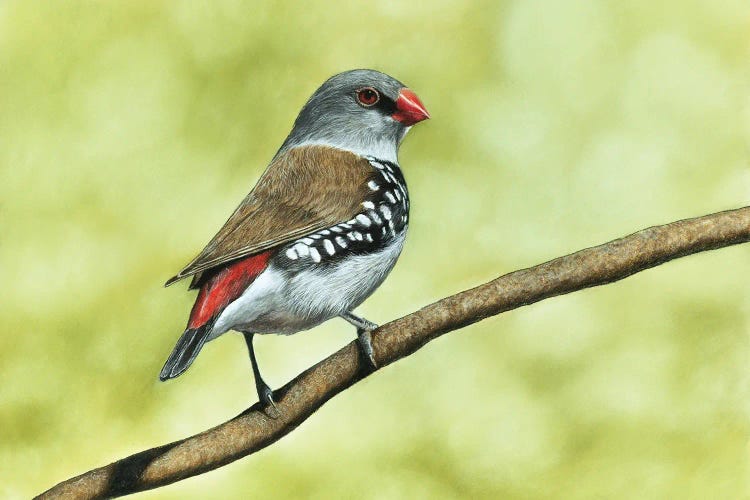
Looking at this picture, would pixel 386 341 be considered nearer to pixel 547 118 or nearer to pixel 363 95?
pixel 363 95

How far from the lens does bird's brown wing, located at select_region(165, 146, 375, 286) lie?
1.59 meters

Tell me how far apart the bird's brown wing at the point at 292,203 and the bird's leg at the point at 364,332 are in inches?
6.3

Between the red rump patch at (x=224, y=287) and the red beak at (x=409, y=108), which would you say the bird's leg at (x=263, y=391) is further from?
the red beak at (x=409, y=108)

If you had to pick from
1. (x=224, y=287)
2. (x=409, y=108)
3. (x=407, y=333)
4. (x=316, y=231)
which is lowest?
(x=407, y=333)

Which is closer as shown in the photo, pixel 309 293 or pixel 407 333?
pixel 407 333

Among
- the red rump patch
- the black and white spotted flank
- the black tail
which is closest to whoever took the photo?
the black tail

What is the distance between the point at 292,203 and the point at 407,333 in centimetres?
36

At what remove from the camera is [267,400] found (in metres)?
1.60

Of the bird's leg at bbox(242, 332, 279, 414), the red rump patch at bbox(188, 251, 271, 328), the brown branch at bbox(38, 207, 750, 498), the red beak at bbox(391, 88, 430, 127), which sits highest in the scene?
the red beak at bbox(391, 88, 430, 127)

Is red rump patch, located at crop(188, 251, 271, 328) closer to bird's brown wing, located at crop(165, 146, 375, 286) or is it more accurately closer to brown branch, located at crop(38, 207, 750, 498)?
bird's brown wing, located at crop(165, 146, 375, 286)

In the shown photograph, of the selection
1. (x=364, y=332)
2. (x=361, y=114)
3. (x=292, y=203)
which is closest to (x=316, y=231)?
(x=292, y=203)

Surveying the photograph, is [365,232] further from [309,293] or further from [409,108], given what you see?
[409,108]

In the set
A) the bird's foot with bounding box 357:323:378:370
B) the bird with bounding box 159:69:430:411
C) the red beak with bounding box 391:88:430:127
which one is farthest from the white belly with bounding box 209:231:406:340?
the red beak with bounding box 391:88:430:127

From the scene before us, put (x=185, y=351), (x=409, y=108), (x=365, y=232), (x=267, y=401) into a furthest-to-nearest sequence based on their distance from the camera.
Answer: (x=409, y=108) < (x=365, y=232) < (x=267, y=401) < (x=185, y=351)
